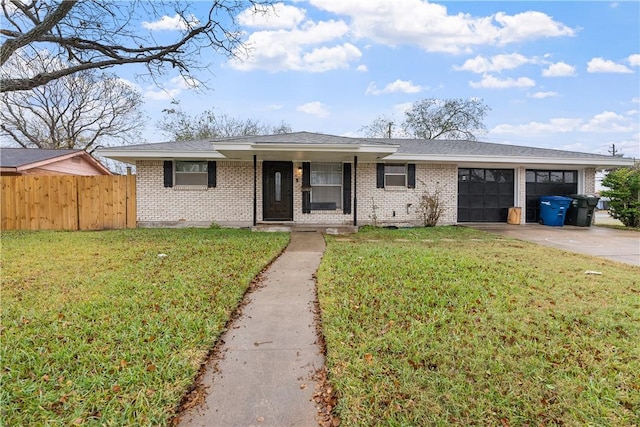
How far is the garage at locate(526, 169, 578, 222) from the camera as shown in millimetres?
13234

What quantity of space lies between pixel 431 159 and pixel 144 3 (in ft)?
31.5

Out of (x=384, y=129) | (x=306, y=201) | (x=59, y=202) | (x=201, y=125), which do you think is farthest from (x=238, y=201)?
(x=384, y=129)

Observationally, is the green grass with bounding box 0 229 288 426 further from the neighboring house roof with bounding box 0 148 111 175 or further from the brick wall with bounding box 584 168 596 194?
the brick wall with bounding box 584 168 596 194

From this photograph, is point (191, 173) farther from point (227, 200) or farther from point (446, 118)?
point (446, 118)

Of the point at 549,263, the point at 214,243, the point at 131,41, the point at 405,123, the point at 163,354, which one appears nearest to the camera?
the point at 163,354

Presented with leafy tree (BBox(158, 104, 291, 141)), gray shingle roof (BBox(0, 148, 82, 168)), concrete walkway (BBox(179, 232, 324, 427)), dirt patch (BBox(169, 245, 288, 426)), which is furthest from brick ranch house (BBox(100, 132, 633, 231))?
leafy tree (BBox(158, 104, 291, 141))

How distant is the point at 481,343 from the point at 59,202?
12.7 m

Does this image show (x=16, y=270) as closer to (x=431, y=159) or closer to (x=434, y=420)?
Answer: (x=434, y=420)

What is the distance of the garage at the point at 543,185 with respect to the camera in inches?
521

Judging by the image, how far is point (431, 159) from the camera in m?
11.5

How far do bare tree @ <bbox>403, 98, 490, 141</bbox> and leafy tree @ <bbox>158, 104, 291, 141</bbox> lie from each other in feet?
43.7

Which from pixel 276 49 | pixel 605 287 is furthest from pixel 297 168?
pixel 605 287

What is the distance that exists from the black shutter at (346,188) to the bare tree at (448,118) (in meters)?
17.2

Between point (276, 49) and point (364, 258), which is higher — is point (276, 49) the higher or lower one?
the higher one
